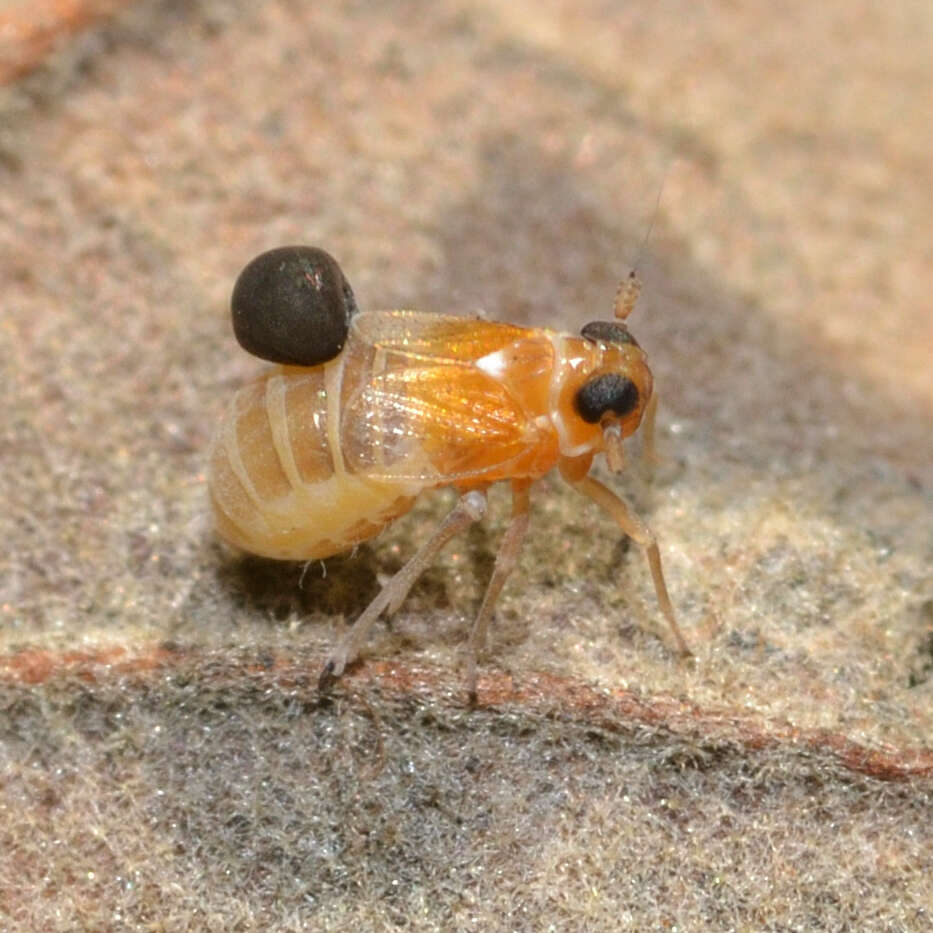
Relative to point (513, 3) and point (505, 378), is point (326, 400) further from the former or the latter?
point (513, 3)

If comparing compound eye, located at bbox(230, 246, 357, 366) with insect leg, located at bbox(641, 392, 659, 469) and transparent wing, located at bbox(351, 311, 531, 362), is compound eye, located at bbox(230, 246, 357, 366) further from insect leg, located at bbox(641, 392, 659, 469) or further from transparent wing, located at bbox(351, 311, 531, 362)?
insect leg, located at bbox(641, 392, 659, 469)

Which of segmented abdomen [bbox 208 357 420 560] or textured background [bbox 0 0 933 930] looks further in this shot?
segmented abdomen [bbox 208 357 420 560]

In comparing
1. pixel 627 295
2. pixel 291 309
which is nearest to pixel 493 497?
pixel 627 295

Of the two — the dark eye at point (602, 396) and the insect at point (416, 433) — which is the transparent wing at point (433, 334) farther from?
the dark eye at point (602, 396)

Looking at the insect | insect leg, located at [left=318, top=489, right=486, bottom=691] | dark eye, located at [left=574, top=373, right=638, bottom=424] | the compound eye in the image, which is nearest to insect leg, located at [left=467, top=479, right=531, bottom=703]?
the insect

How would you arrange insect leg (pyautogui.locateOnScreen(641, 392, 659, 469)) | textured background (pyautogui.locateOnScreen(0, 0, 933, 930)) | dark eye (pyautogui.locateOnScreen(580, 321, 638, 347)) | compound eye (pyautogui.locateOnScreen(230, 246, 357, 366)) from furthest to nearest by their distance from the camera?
insect leg (pyautogui.locateOnScreen(641, 392, 659, 469))
dark eye (pyautogui.locateOnScreen(580, 321, 638, 347))
compound eye (pyautogui.locateOnScreen(230, 246, 357, 366))
textured background (pyautogui.locateOnScreen(0, 0, 933, 930))

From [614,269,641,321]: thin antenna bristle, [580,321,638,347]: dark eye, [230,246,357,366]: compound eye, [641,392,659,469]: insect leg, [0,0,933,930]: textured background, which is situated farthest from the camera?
[614,269,641,321]: thin antenna bristle

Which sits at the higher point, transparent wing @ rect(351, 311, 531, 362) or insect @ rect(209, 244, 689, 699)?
transparent wing @ rect(351, 311, 531, 362)

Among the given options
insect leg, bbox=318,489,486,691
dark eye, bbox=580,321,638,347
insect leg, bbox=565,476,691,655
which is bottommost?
insect leg, bbox=318,489,486,691

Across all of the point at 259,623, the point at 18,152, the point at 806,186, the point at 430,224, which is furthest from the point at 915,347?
the point at 18,152
